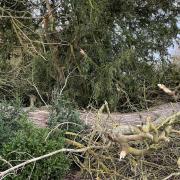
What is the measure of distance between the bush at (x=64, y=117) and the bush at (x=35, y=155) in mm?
672

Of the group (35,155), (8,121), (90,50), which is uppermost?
(90,50)

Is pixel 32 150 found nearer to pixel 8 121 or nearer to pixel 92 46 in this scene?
pixel 8 121

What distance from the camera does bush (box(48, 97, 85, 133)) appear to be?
6242 mm

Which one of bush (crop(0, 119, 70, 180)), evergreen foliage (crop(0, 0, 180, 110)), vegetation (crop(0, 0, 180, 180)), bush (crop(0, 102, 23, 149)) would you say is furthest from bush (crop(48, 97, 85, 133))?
evergreen foliage (crop(0, 0, 180, 110))

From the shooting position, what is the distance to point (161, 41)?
9.90 m

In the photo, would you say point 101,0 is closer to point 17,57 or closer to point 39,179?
point 17,57

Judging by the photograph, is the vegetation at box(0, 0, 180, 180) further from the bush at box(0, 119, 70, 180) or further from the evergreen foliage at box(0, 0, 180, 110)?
the bush at box(0, 119, 70, 180)

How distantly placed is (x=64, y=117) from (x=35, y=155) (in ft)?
3.64

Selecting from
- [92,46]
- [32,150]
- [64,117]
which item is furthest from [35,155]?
[92,46]

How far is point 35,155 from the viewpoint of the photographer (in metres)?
5.38

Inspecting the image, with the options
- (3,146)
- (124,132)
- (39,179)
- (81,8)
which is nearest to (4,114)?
(3,146)

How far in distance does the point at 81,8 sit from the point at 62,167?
4.37 meters

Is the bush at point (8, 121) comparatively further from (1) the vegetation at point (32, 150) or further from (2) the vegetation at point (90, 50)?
(2) the vegetation at point (90, 50)

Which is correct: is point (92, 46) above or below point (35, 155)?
above
